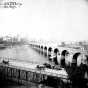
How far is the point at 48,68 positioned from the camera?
237 centimetres

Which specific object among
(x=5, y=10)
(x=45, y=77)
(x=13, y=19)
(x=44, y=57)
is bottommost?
(x=45, y=77)

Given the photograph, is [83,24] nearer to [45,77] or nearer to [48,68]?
[48,68]

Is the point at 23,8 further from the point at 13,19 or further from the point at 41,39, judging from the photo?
the point at 41,39

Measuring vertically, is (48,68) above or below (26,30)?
below

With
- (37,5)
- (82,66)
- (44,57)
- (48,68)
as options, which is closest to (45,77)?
(48,68)

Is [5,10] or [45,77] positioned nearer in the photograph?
[45,77]

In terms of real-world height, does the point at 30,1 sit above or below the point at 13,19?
above

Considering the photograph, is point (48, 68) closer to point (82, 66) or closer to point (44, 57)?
point (44, 57)

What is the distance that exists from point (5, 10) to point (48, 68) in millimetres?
1460

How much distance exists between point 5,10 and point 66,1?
4.06 feet

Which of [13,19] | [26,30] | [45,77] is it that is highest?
[13,19]

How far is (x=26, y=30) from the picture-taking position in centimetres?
251

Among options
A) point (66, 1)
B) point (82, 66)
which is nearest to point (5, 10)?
point (66, 1)

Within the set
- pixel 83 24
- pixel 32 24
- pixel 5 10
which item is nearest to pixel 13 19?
pixel 5 10
